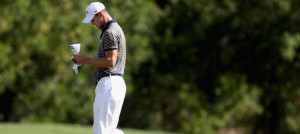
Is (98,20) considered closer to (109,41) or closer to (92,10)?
(92,10)

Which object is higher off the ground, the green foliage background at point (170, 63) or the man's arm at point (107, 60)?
the green foliage background at point (170, 63)

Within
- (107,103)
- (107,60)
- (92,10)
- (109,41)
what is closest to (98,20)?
(92,10)

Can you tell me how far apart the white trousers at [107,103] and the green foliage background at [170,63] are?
453 inches

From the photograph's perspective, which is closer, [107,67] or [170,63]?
[107,67]

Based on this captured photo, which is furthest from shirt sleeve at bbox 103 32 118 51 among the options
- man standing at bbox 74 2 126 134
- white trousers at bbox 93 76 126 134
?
white trousers at bbox 93 76 126 134

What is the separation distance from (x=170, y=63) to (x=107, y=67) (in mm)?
16249

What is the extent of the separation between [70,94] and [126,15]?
11.0ft

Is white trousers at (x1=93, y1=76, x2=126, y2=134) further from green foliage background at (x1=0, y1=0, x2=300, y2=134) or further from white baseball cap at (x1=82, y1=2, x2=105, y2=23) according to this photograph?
green foliage background at (x1=0, y1=0, x2=300, y2=134)

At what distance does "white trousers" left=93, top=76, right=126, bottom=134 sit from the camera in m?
5.84

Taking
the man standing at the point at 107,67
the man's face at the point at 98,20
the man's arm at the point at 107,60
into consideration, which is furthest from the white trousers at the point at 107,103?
the man's face at the point at 98,20

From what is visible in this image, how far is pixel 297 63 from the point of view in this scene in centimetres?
2067

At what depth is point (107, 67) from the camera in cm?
584

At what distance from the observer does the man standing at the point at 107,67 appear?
573 cm

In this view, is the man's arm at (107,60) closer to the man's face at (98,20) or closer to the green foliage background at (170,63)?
the man's face at (98,20)
